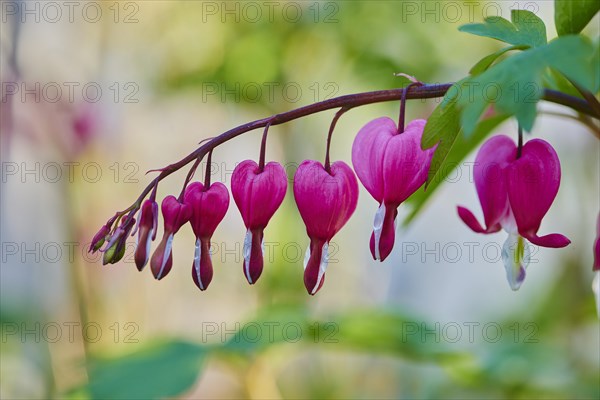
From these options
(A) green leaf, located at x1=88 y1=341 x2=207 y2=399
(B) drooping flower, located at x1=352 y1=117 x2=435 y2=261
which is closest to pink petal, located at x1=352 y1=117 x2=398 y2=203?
(B) drooping flower, located at x1=352 y1=117 x2=435 y2=261

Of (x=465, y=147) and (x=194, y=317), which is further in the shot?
(x=194, y=317)

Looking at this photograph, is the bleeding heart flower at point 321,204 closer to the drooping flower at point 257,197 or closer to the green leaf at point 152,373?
the drooping flower at point 257,197

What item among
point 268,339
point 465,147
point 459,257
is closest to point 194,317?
point 459,257

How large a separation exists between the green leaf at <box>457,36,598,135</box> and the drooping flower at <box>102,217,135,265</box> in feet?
1.27

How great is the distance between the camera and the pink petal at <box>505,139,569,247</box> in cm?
88

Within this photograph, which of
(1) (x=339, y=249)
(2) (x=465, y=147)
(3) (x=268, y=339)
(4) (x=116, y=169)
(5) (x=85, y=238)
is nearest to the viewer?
(2) (x=465, y=147)

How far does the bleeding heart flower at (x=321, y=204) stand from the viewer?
86 cm

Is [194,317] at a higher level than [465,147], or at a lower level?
lower

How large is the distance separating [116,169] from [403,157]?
176cm

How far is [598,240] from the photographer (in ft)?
3.09

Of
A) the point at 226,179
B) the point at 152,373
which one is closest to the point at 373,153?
the point at 152,373

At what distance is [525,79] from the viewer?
0.69 metres

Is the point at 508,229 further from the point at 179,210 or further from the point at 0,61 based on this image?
the point at 0,61

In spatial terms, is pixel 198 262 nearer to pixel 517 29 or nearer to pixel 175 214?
pixel 175 214
